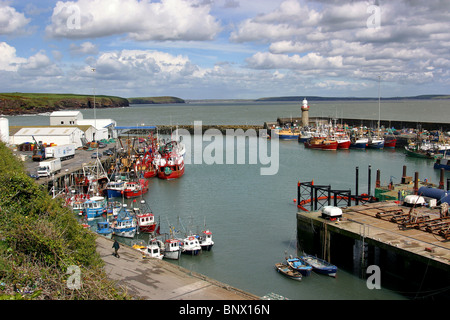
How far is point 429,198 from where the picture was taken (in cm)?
2986

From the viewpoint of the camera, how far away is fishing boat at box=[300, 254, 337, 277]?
22.9 m

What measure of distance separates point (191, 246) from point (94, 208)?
11945 mm

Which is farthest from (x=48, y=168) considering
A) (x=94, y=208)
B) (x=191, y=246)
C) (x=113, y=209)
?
(x=191, y=246)

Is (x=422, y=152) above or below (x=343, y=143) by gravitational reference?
below

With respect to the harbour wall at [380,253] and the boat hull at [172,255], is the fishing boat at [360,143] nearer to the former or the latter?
the harbour wall at [380,253]

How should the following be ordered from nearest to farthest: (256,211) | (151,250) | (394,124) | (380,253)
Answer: (380,253) < (151,250) < (256,211) < (394,124)

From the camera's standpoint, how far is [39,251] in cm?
1489

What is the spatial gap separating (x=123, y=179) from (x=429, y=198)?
1212 inches

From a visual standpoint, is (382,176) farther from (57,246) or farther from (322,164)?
(57,246)

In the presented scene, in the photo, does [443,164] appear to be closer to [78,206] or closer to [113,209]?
[113,209]

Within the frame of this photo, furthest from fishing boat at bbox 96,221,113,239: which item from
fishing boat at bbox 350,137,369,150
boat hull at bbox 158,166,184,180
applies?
fishing boat at bbox 350,137,369,150

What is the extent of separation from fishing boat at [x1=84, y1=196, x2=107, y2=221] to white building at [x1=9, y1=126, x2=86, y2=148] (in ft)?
103

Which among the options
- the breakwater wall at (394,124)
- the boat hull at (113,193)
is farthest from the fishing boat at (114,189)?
the breakwater wall at (394,124)
